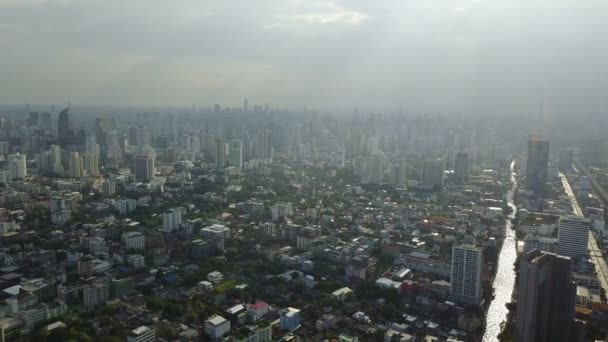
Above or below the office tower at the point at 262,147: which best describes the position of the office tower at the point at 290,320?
below

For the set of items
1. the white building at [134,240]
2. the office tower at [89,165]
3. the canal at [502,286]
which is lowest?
the canal at [502,286]

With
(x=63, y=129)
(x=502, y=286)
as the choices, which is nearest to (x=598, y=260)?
(x=502, y=286)

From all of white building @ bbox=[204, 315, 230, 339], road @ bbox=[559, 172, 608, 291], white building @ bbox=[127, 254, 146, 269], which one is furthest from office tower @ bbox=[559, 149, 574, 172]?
white building @ bbox=[204, 315, 230, 339]

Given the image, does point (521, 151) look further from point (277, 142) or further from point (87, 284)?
point (87, 284)

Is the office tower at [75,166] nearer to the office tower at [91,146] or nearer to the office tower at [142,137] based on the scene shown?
the office tower at [91,146]

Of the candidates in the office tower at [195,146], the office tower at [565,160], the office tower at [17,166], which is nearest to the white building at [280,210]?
the office tower at [17,166]

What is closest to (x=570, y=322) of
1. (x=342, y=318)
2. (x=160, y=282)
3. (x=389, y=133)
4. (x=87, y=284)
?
(x=342, y=318)
